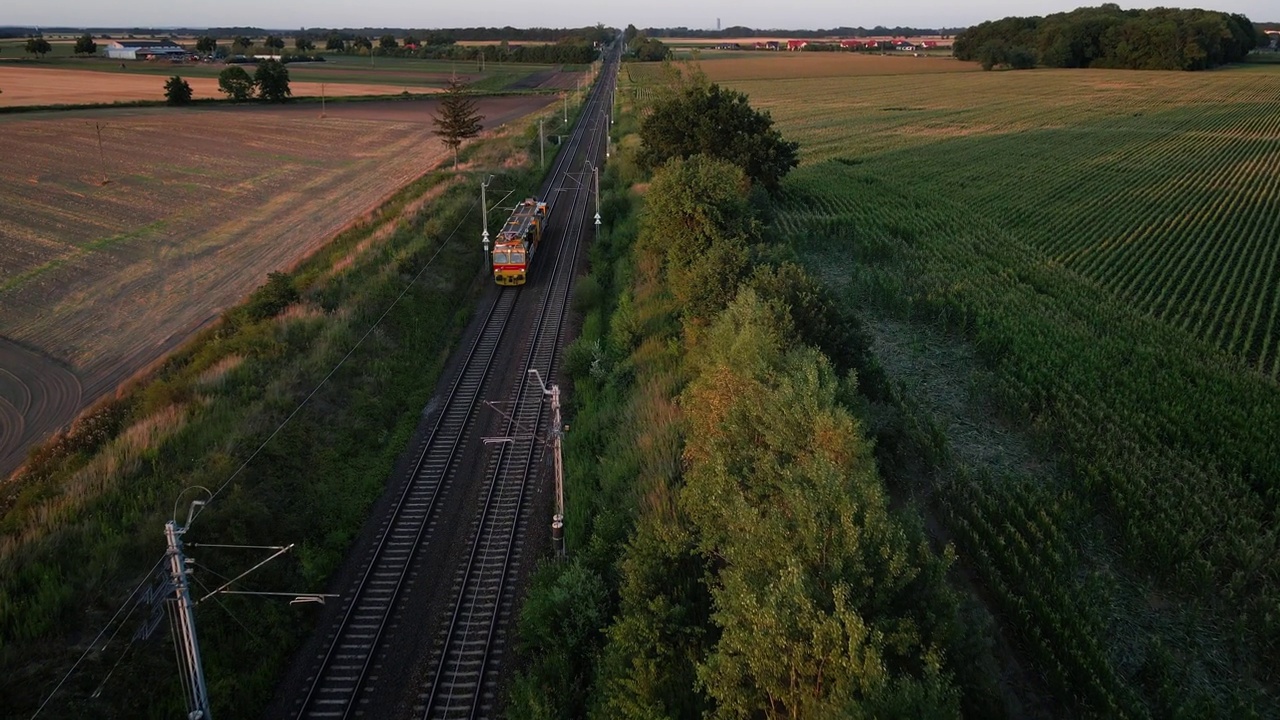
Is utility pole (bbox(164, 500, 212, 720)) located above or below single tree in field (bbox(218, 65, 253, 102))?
below

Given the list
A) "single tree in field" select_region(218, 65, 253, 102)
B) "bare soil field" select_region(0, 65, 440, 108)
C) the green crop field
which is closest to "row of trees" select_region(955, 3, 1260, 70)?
the green crop field

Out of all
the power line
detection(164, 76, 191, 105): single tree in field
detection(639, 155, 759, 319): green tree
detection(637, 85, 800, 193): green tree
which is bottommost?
the power line

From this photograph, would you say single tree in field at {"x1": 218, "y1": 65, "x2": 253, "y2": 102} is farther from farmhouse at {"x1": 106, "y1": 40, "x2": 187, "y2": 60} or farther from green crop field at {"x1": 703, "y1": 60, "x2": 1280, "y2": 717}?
green crop field at {"x1": 703, "y1": 60, "x2": 1280, "y2": 717}

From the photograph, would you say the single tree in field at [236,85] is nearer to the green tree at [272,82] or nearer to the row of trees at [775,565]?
the green tree at [272,82]

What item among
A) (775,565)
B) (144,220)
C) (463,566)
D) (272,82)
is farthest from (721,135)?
(272,82)

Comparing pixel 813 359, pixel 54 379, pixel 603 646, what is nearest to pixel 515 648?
pixel 603 646

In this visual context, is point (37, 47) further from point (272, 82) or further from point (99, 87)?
point (272, 82)
